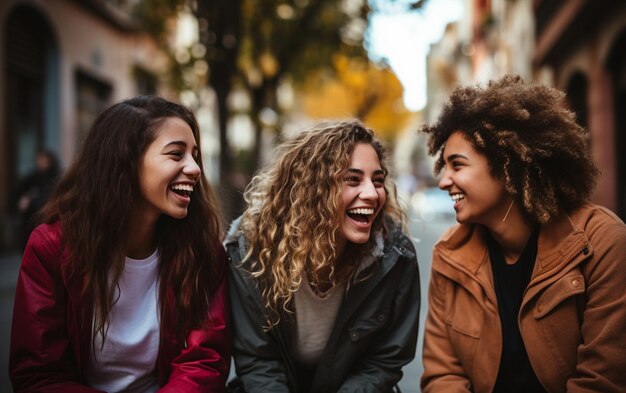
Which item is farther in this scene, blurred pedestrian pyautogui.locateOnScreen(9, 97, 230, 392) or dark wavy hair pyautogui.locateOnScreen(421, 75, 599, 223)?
dark wavy hair pyautogui.locateOnScreen(421, 75, 599, 223)

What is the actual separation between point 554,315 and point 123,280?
1895 millimetres

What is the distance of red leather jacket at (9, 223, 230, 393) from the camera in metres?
2.52

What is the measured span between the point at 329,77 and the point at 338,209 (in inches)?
652

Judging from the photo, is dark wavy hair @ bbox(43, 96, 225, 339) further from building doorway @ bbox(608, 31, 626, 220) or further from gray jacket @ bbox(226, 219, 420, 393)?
building doorway @ bbox(608, 31, 626, 220)

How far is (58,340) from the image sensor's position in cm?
259

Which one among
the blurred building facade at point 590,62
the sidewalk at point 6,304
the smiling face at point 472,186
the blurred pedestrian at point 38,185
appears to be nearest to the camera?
the smiling face at point 472,186

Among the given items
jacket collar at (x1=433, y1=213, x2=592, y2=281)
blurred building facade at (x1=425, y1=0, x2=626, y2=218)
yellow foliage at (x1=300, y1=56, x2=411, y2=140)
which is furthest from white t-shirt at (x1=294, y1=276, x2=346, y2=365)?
yellow foliage at (x1=300, y1=56, x2=411, y2=140)

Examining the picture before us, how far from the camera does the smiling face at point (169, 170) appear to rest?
2.72 m

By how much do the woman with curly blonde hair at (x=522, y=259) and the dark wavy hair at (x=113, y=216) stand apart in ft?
3.94

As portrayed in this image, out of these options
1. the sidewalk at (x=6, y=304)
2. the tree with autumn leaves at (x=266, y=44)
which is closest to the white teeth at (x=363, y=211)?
the sidewalk at (x=6, y=304)

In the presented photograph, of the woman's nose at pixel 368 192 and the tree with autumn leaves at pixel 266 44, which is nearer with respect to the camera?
the woman's nose at pixel 368 192

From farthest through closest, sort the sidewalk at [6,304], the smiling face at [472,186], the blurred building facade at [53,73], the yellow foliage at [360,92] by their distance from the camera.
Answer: the yellow foliage at [360,92] < the blurred building facade at [53,73] < the sidewalk at [6,304] < the smiling face at [472,186]

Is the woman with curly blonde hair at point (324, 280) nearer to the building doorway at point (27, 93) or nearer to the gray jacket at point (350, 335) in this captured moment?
the gray jacket at point (350, 335)

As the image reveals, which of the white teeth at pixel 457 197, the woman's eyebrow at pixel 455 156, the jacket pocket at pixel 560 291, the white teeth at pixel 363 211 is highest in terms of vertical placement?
the woman's eyebrow at pixel 455 156
